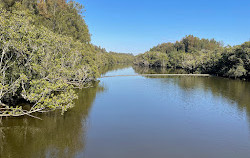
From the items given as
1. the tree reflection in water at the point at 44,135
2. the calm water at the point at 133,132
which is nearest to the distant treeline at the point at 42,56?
the tree reflection in water at the point at 44,135

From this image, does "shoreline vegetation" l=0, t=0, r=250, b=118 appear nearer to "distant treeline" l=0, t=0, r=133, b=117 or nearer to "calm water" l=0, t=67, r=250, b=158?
"distant treeline" l=0, t=0, r=133, b=117

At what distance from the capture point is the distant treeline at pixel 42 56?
1669cm

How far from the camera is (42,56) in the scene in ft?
72.7

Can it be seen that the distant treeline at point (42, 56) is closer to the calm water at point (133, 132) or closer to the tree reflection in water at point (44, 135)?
the tree reflection in water at point (44, 135)

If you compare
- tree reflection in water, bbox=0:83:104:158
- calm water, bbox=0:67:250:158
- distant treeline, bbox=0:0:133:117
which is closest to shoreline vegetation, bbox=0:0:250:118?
distant treeline, bbox=0:0:133:117

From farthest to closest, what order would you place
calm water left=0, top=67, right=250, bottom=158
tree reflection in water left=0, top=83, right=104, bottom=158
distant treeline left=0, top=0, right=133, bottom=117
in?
distant treeline left=0, top=0, right=133, bottom=117 → calm water left=0, top=67, right=250, bottom=158 → tree reflection in water left=0, top=83, right=104, bottom=158

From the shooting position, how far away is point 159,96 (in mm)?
33938

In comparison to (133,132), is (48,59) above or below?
above

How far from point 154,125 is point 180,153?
5.77 metres

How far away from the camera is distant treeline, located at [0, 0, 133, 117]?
1669 cm

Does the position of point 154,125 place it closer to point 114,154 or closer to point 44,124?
point 114,154

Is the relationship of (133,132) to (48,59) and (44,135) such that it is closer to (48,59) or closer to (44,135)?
(44,135)

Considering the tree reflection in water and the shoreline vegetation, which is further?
the shoreline vegetation

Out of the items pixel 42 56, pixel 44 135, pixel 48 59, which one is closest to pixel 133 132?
pixel 44 135
